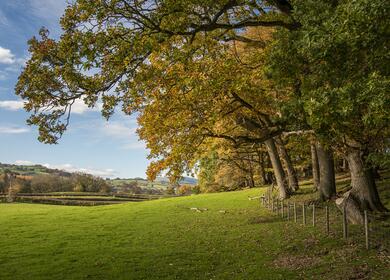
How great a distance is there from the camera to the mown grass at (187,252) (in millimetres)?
13719

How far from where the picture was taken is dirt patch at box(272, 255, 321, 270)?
549 inches

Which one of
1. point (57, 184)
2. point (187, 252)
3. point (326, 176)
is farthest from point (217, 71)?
point (57, 184)

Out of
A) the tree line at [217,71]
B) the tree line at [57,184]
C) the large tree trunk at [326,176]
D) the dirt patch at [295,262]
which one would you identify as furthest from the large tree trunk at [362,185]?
the tree line at [57,184]

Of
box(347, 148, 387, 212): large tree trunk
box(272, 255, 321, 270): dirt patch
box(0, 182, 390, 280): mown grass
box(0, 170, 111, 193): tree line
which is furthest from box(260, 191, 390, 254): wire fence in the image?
box(0, 170, 111, 193): tree line

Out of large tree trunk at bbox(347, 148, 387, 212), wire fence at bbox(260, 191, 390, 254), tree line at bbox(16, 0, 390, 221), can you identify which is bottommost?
wire fence at bbox(260, 191, 390, 254)

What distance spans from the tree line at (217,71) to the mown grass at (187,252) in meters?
3.84

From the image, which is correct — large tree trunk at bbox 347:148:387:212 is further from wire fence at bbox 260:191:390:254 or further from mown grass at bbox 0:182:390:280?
mown grass at bbox 0:182:390:280

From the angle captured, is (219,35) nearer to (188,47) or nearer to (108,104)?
(188,47)

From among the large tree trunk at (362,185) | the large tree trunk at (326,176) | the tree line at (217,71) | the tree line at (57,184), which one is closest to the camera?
the tree line at (217,71)

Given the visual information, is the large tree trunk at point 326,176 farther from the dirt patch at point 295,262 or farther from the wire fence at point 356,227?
the dirt patch at point 295,262

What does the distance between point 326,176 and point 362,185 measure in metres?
7.39

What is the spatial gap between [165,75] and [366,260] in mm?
10968

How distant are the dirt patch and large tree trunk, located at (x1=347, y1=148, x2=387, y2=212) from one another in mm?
7939

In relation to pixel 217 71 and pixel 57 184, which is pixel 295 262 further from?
pixel 57 184
